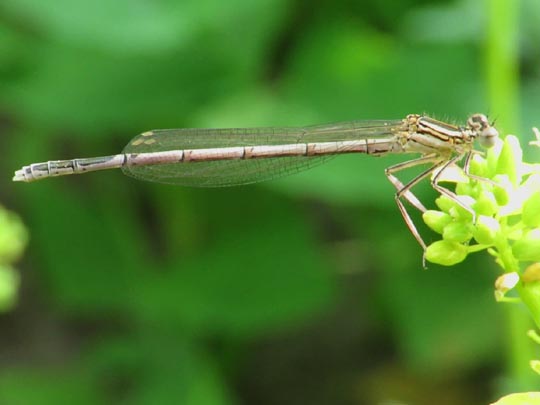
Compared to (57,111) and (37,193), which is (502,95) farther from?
(37,193)

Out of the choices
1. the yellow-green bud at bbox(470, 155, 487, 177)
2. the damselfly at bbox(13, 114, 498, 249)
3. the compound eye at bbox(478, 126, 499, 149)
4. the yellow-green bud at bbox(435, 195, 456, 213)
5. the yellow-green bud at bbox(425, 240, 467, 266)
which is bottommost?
the yellow-green bud at bbox(425, 240, 467, 266)

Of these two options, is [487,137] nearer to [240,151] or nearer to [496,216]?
[496,216]

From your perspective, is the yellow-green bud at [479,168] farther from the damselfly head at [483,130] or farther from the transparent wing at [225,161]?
the transparent wing at [225,161]

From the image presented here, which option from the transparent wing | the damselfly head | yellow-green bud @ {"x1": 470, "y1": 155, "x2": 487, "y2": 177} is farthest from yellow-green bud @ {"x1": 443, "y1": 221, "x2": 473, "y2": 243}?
the transparent wing

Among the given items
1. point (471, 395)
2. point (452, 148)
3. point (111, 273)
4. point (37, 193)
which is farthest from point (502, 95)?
point (37, 193)

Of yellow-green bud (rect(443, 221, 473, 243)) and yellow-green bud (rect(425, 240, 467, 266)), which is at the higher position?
yellow-green bud (rect(443, 221, 473, 243))

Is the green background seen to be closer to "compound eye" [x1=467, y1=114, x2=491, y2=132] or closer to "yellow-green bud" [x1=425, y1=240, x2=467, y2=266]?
"compound eye" [x1=467, y1=114, x2=491, y2=132]

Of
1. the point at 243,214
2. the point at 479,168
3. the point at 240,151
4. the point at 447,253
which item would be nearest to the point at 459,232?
the point at 447,253
